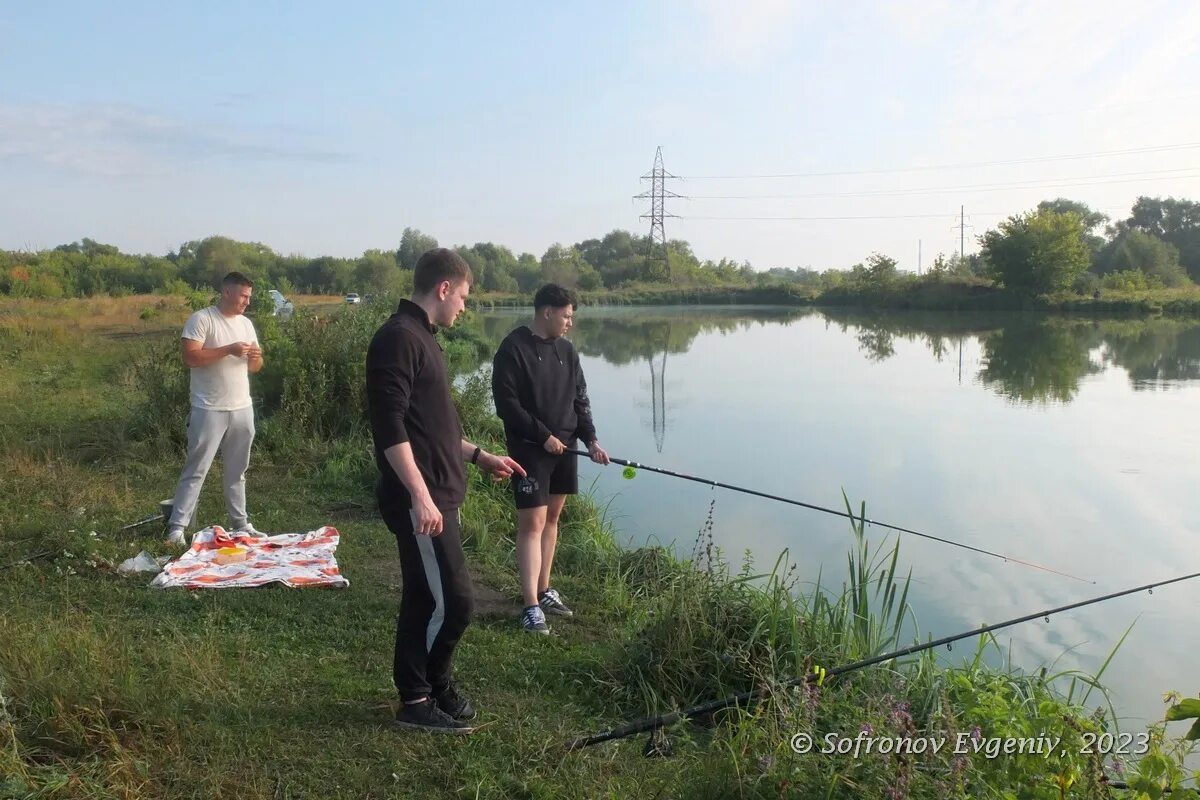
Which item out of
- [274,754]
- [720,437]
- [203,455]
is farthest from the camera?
[720,437]

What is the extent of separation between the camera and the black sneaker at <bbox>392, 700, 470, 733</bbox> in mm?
2910

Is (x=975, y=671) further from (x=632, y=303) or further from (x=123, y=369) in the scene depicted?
(x=632, y=303)

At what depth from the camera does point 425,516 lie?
2.57m

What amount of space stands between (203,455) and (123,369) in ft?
29.2

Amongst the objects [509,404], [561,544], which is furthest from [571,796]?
[561,544]

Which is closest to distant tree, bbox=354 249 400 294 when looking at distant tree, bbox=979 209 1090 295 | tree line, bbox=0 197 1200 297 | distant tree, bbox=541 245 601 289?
tree line, bbox=0 197 1200 297

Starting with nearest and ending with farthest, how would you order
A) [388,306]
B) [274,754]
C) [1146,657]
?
1. [274,754]
2. [1146,657]
3. [388,306]

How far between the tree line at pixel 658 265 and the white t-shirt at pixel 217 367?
730 inches

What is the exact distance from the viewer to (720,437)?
10766 millimetres

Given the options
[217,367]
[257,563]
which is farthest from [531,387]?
[217,367]

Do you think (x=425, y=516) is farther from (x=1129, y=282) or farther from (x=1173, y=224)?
(x=1173, y=224)

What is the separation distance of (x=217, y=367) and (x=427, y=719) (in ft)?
9.51

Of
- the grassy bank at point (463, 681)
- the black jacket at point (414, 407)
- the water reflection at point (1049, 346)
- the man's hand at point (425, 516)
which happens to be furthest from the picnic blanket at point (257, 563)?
the water reflection at point (1049, 346)

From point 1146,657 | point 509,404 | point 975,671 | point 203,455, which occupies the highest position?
point 509,404
